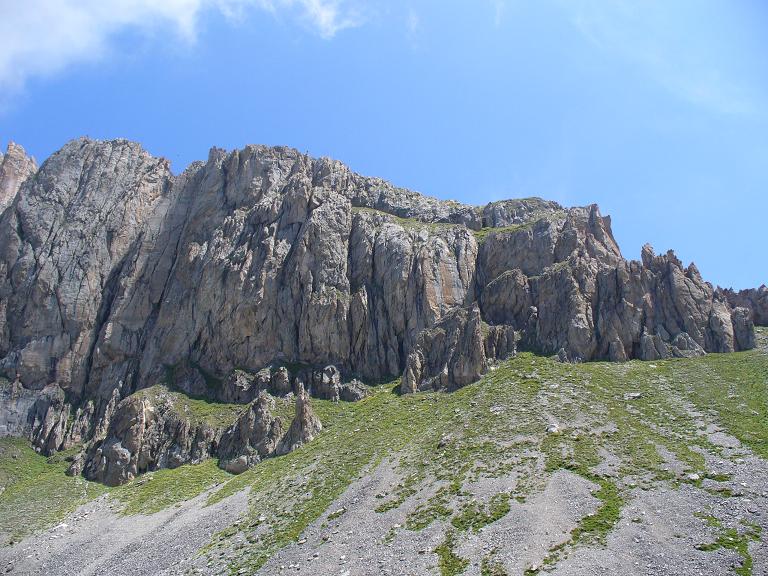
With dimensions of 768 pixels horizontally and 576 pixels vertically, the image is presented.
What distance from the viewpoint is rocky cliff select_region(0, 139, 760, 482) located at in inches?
3457

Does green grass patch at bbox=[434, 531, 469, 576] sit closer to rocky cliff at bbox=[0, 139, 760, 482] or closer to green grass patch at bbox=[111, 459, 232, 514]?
rocky cliff at bbox=[0, 139, 760, 482]

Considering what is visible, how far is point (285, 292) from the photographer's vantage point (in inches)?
4186

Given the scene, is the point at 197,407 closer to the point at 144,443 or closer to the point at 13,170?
the point at 144,443

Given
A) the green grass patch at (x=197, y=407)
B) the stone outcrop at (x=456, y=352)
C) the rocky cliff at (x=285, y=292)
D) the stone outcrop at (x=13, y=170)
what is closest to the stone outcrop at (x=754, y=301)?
the rocky cliff at (x=285, y=292)

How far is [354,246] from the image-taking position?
370 feet

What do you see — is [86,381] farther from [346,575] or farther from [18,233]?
[346,575]

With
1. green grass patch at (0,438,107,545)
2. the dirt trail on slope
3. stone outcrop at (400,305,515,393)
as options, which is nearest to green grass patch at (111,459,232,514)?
the dirt trail on slope

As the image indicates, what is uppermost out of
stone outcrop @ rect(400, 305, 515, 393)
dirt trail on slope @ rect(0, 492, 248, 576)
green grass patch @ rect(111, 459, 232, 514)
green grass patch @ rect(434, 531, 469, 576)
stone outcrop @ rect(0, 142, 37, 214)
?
stone outcrop @ rect(0, 142, 37, 214)

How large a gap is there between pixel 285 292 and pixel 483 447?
54.3 m

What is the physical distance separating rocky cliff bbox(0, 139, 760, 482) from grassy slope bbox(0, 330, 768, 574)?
5.91m

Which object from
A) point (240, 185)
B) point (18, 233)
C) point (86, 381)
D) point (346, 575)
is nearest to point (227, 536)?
point (346, 575)

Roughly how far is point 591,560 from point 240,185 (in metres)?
105

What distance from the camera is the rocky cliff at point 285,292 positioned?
87.8m

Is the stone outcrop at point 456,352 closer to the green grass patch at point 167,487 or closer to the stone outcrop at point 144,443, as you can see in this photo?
the green grass patch at point 167,487
